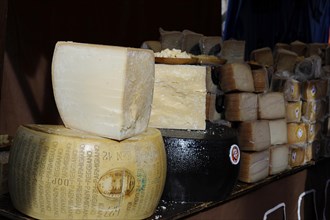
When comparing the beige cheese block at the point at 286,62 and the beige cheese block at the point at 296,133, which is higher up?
the beige cheese block at the point at 286,62

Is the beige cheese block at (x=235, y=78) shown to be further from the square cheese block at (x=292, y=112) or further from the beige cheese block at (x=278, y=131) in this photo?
the square cheese block at (x=292, y=112)

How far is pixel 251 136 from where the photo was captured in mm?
2281

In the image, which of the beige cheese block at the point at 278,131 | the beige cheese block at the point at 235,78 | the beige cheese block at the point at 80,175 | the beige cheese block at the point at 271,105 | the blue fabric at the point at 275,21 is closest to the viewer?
the beige cheese block at the point at 80,175

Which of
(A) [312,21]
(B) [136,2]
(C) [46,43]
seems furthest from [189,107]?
(A) [312,21]

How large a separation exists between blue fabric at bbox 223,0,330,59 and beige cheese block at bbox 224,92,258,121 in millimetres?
2430

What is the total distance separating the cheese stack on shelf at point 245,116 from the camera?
2.28m

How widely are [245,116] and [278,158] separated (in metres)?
0.38

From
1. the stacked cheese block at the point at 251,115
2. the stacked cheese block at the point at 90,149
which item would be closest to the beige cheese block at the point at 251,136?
the stacked cheese block at the point at 251,115

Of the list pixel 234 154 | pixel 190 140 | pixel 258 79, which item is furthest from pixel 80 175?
pixel 258 79

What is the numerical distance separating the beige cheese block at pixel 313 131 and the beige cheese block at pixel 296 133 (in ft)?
0.23

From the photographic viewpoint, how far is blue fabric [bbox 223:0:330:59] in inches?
184

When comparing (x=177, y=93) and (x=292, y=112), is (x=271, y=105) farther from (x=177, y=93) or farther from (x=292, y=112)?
(x=177, y=93)

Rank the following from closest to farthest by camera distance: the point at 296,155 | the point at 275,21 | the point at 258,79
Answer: the point at 258,79, the point at 296,155, the point at 275,21

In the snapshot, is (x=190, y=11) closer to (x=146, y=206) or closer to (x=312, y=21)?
(x=312, y=21)
